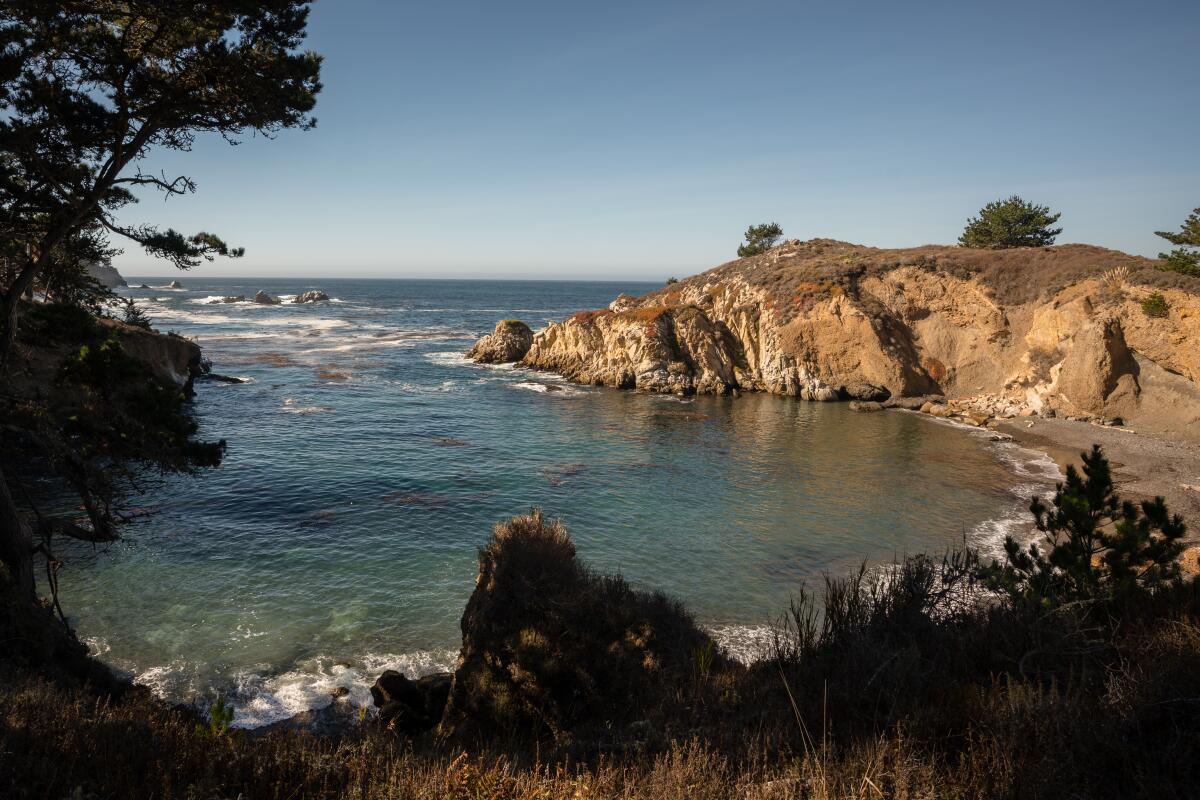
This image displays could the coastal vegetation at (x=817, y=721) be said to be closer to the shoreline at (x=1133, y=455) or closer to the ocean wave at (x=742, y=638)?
the ocean wave at (x=742, y=638)

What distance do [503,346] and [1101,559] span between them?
56564 millimetres

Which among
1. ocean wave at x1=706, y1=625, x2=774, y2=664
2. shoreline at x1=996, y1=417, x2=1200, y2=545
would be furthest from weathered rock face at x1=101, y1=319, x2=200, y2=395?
shoreline at x1=996, y1=417, x2=1200, y2=545

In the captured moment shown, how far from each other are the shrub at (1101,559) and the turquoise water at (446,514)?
684 cm

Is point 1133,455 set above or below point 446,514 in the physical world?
above

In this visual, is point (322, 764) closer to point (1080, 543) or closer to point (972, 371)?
point (1080, 543)

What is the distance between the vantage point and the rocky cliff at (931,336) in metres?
36.8

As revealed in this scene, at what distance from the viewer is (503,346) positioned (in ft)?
205

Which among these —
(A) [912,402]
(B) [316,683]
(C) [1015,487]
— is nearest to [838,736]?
(B) [316,683]

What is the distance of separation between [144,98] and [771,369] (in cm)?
4402

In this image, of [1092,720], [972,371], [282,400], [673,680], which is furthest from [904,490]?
[282,400]

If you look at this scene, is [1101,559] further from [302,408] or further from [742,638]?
[302,408]

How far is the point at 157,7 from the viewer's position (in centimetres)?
1024

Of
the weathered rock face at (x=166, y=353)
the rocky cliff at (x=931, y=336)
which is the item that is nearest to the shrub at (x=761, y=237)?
the rocky cliff at (x=931, y=336)

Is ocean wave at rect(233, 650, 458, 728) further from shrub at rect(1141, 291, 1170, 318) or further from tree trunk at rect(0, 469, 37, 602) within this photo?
shrub at rect(1141, 291, 1170, 318)
